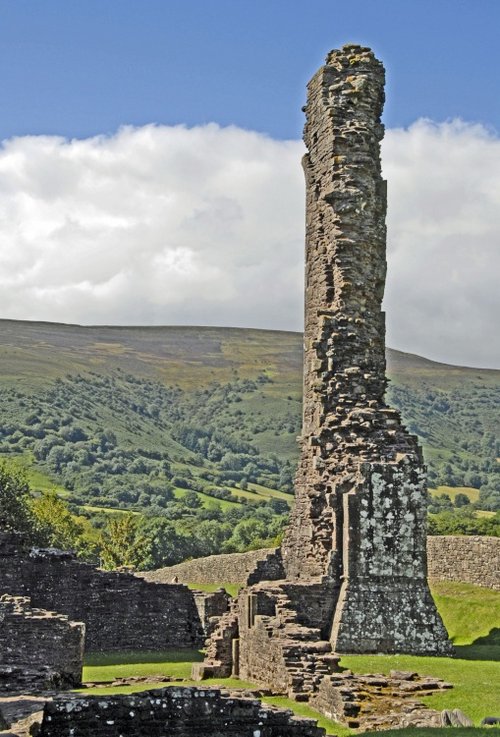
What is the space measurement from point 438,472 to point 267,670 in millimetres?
135082

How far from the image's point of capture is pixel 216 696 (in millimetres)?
16703

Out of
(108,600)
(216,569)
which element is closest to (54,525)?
(216,569)

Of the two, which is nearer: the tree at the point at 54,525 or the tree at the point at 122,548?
the tree at the point at 54,525

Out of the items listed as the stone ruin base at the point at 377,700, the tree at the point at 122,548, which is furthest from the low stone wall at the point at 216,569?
the stone ruin base at the point at 377,700

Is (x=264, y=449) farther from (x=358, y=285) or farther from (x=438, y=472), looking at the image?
(x=358, y=285)

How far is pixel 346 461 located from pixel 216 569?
71.5 feet

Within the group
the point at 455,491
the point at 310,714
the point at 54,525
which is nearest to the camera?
the point at 310,714

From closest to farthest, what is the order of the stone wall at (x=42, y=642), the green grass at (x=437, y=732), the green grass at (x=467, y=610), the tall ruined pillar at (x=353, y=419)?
the green grass at (x=437, y=732)
the stone wall at (x=42, y=642)
the tall ruined pillar at (x=353, y=419)
the green grass at (x=467, y=610)

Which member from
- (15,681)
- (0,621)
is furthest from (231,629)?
(15,681)

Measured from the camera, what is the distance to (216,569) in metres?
52.0

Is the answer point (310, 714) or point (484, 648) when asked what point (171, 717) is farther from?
point (484, 648)

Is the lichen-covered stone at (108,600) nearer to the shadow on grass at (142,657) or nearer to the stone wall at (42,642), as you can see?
the shadow on grass at (142,657)

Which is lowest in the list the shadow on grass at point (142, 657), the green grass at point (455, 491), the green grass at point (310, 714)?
the shadow on grass at point (142, 657)

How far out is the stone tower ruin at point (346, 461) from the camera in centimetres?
2953
